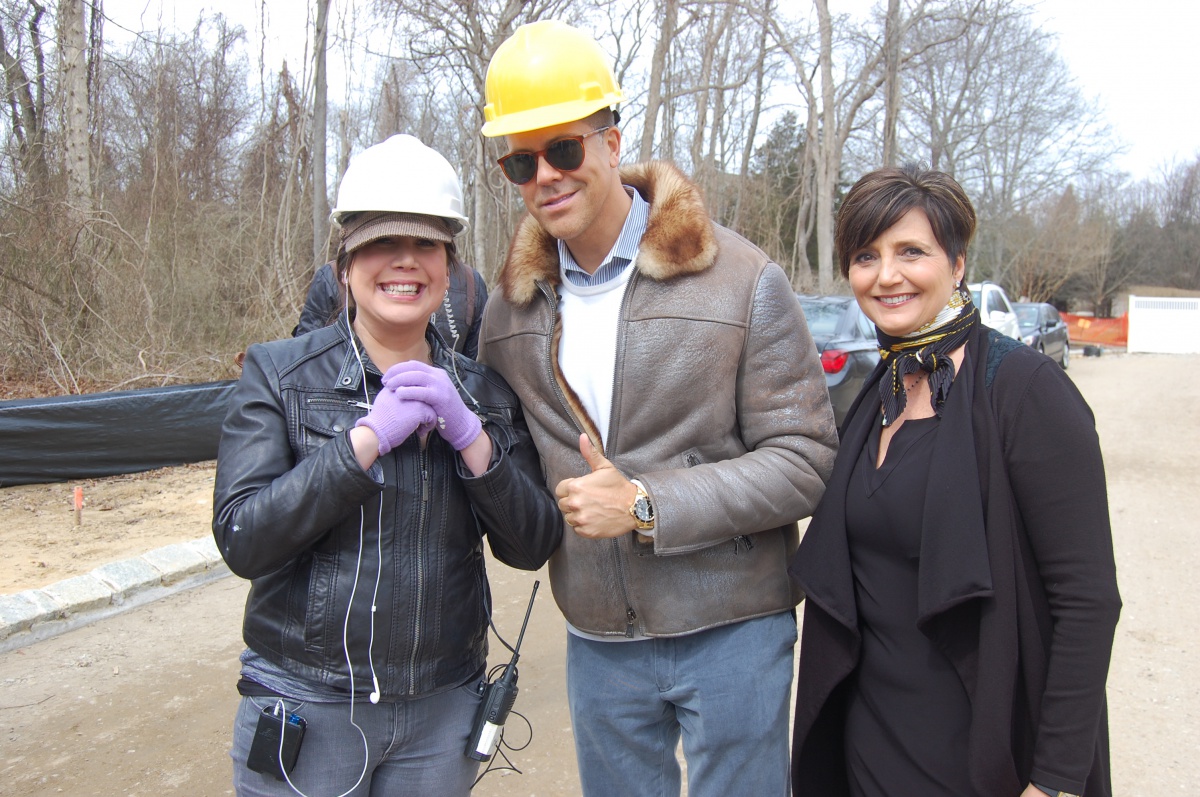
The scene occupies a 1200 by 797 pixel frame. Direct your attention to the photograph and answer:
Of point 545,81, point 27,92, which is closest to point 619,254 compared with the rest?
point 545,81

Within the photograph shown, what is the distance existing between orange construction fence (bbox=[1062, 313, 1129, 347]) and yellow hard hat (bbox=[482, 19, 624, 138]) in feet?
112

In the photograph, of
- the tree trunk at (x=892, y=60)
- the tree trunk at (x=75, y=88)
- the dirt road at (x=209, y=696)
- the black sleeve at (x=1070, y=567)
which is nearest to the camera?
the black sleeve at (x=1070, y=567)

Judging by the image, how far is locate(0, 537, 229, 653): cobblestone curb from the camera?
4.31m

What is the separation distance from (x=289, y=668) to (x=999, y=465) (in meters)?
1.47

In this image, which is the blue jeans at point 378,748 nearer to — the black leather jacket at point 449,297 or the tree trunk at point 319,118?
the black leather jacket at point 449,297

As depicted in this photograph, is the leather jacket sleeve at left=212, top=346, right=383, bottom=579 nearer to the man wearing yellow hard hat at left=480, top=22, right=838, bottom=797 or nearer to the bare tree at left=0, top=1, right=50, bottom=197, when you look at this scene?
the man wearing yellow hard hat at left=480, top=22, right=838, bottom=797

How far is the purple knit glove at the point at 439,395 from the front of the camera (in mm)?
1683

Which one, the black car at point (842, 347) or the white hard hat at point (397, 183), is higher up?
the white hard hat at point (397, 183)

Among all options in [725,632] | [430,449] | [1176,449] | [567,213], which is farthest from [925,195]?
[1176,449]

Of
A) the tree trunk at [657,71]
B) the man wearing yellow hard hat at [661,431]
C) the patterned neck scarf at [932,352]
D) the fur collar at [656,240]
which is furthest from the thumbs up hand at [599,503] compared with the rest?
the tree trunk at [657,71]

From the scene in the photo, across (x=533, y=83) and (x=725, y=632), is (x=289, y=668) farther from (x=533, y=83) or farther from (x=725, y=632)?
(x=533, y=83)

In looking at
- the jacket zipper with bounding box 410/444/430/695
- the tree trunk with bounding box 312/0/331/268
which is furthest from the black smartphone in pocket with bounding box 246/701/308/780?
the tree trunk with bounding box 312/0/331/268

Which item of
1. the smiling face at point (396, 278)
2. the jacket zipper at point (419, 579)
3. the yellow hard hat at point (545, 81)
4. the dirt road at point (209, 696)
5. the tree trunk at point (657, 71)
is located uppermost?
the tree trunk at point (657, 71)

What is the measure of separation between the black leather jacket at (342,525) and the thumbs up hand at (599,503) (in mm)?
151
